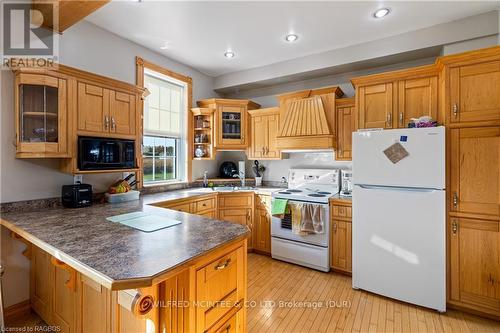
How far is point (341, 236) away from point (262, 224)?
1110 millimetres

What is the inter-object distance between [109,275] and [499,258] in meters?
2.87

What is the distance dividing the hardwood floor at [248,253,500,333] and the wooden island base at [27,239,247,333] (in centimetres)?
81

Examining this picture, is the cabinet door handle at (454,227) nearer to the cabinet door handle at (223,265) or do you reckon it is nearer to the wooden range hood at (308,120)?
the wooden range hood at (308,120)

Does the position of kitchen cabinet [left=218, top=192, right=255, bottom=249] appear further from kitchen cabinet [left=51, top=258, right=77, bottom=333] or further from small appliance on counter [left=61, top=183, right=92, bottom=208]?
kitchen cabinet [left=51, top=258, right=77, bottom=333]

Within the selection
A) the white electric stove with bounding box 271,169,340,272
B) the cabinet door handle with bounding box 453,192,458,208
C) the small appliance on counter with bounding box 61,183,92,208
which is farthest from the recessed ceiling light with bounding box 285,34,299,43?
the small appliance on counter with bounding box 61,183,92,208

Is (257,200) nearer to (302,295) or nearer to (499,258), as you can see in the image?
(302,295)

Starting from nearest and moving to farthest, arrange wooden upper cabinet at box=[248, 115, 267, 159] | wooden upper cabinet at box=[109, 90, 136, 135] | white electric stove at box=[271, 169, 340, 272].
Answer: wooden upper cabinet at box=[109, 90, 136, 135]
white electric stove at box=[271, 169, 340, 272]
wooden upper cabinet at box=[248, 115, 267, 159]

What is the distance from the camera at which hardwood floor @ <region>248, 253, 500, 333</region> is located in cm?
194

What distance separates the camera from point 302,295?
2.41m

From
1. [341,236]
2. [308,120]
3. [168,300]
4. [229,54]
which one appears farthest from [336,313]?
[229,54]

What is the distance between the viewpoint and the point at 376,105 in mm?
2627

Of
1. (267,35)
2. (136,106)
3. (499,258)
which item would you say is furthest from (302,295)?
(267,35)

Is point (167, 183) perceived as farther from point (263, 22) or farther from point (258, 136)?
point (263, 22)

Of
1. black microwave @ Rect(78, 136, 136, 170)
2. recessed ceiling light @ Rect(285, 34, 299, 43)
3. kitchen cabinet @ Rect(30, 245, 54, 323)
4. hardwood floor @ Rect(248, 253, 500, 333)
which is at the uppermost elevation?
recessed ceiling light @ Rect(285, 34, 299, 43)
